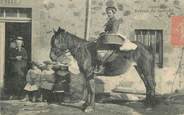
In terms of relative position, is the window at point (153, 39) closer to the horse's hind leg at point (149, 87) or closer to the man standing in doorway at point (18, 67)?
the horse's hind leg at point (149, 87)

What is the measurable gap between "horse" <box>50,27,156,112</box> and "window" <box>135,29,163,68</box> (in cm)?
76

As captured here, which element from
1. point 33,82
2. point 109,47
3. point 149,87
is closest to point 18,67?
→ point 33,82

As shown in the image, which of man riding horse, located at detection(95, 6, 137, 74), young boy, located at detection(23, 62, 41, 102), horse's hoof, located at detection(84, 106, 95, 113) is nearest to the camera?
horse's hoof, located at detection(84, 106, 95, 113)

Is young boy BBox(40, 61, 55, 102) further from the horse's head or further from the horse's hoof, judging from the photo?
the horse's hoof

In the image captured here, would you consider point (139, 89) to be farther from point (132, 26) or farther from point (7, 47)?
point (7, 47)

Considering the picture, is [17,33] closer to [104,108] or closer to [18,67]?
[18,67]

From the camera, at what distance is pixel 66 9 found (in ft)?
54.6

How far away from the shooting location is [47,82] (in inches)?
648

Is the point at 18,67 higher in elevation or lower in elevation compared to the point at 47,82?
higher

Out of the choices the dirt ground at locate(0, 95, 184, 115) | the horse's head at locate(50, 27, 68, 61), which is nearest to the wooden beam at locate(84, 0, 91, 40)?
the horse's head at locate(50, 27, 68, 61)

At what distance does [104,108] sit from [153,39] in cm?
277

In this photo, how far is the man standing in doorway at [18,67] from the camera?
55.0 ft

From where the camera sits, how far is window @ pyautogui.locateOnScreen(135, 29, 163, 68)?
16.7 metres

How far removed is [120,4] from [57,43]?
2.42 meters
